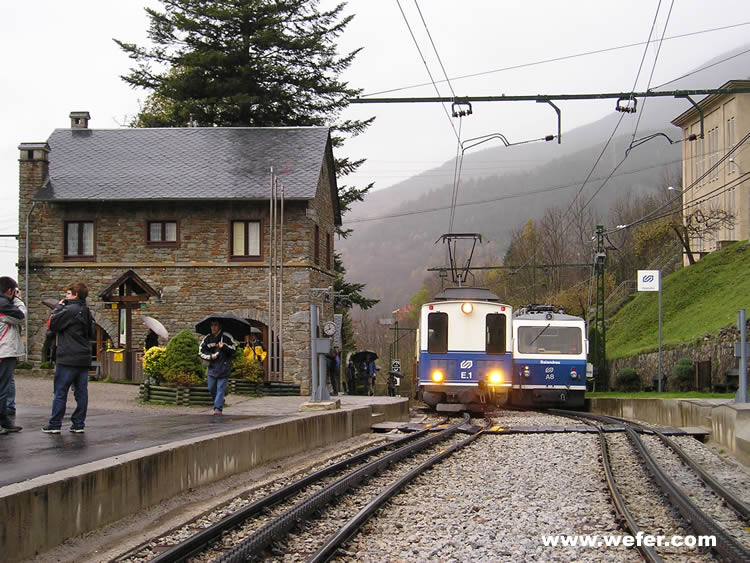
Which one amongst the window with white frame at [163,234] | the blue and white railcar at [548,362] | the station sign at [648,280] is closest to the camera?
the blue and white railcar at [548,362]

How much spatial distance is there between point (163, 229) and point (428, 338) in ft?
36.6

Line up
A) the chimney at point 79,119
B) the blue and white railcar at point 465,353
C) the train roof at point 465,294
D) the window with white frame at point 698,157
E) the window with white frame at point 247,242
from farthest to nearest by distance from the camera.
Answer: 1. the window with white frame at point 698,157
2. the chimney at point 79,119
3. the window with white frame at point 247,242
4. the train roof at point 465,294
5. the blue and white railcar at point 465,353

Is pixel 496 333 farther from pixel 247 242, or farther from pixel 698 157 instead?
pixel 698 157

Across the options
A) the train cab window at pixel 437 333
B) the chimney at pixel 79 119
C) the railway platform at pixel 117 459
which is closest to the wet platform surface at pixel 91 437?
the railway platform at pixel 117 459

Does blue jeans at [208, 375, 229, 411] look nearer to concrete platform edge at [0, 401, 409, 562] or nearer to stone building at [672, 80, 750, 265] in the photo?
concrete platform edge at [0, 401, 409, 562]

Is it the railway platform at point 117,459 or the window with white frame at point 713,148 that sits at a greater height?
the window with white frame at point 713,148

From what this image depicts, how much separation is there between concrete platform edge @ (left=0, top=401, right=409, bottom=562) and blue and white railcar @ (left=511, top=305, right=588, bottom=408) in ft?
49.6

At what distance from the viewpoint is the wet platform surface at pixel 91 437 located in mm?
8250

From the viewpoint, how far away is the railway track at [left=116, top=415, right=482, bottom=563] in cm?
689

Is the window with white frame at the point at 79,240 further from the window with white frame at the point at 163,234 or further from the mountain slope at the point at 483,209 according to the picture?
the mountain slope at the point at 483,209

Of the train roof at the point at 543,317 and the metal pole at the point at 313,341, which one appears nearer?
the metal pole at the point at 313,341

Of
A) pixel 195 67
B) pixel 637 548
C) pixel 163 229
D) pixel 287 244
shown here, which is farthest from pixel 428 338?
pixel 195 67

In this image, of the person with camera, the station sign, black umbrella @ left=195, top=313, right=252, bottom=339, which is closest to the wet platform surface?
the person with camera

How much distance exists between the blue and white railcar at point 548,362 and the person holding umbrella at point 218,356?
13.6 meters
